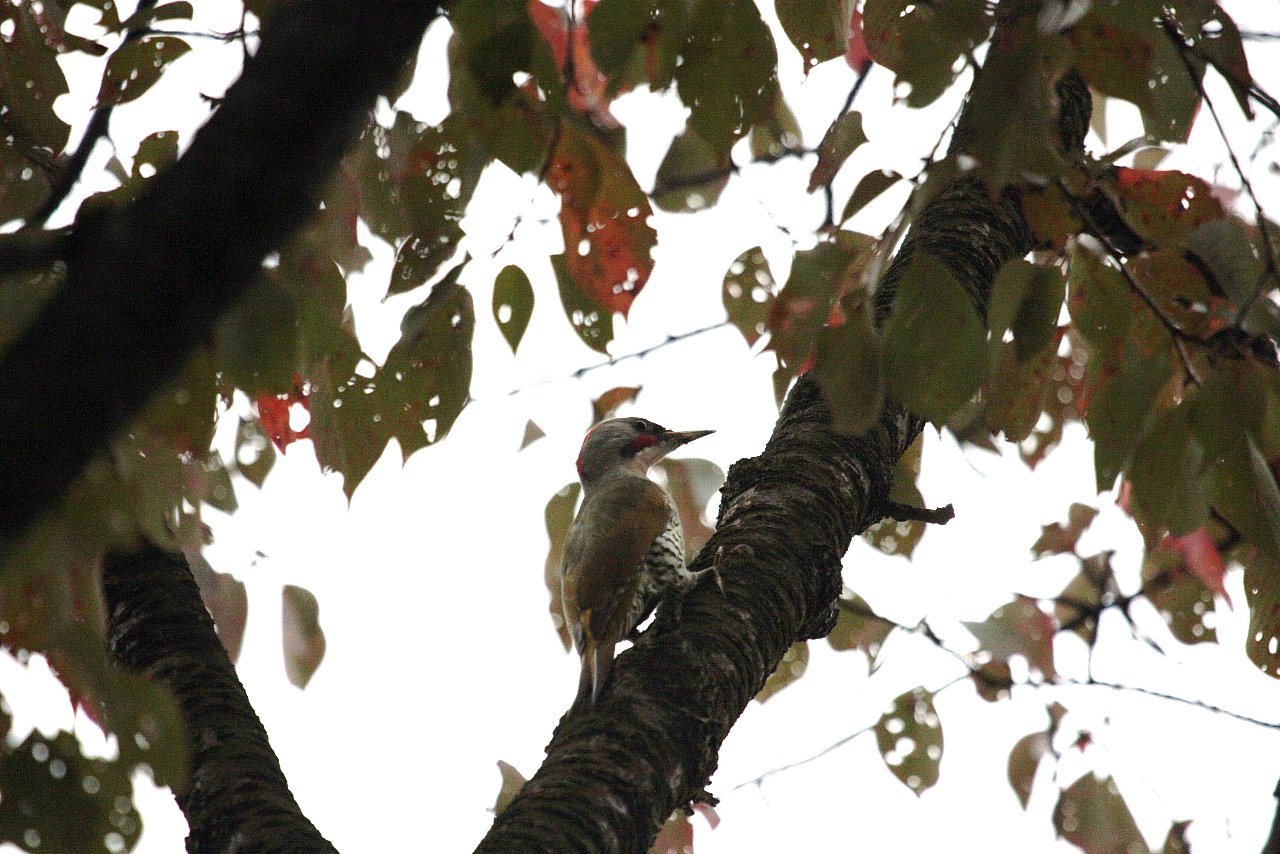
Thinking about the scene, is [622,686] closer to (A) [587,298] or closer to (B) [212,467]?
(A) [587,298]

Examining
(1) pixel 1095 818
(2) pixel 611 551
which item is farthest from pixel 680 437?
(1) pixel 1095 818

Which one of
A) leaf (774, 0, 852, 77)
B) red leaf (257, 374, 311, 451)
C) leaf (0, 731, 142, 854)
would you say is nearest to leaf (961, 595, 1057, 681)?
leaf (774, 0, 852, 77)

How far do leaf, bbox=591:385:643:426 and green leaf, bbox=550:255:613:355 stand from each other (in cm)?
108

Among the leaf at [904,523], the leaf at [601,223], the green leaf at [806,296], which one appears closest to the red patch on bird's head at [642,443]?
the leaf at [904,523]

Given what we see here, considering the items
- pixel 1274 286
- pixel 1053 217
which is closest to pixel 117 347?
pixel 1053 217

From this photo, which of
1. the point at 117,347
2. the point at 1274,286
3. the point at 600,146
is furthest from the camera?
the point at 600,146

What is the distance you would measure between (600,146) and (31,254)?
1.07m

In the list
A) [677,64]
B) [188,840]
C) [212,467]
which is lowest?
[188,840]

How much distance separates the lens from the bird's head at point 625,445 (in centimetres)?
621

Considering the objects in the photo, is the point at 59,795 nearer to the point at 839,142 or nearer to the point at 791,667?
the point at 839,142

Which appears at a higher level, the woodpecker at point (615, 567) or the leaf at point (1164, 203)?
the woodpecker at point (615, 567)

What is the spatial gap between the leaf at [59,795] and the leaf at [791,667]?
85.2 inches

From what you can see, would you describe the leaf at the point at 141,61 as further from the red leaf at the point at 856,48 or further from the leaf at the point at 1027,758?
the leaf at the point at 1027,758

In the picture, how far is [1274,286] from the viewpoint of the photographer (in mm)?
1934
